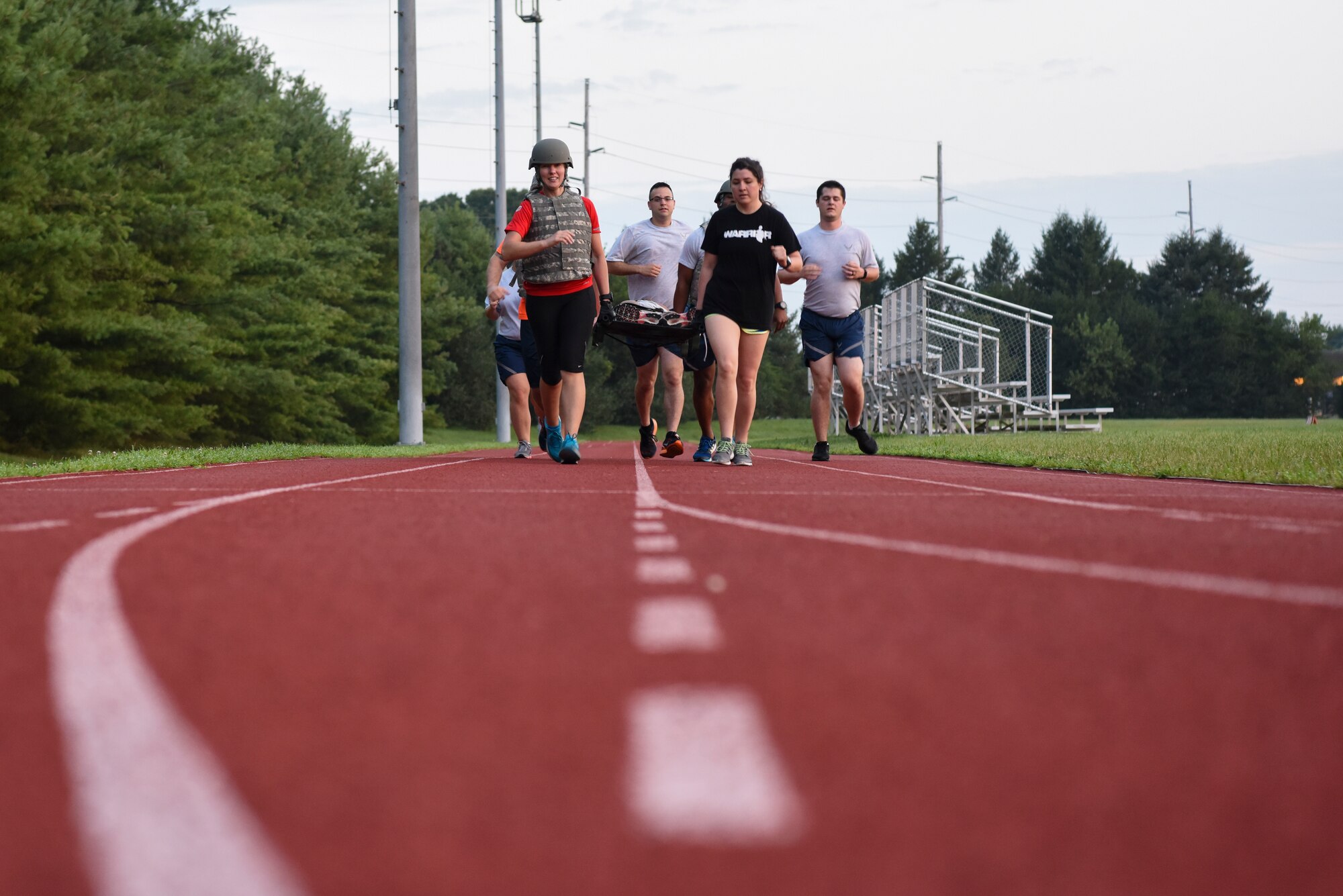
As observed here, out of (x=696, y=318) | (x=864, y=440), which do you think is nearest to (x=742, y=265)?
(x=696, y=318)

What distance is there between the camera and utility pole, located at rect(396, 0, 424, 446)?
68.5 feet

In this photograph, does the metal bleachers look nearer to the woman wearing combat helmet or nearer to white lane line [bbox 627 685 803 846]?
the woman wearing combat helmet

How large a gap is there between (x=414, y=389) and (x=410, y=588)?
58.3 ft

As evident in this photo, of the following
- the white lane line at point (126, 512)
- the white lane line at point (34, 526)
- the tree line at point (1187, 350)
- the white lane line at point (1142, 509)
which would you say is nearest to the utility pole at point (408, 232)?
the white lane line at point (1142, 509)

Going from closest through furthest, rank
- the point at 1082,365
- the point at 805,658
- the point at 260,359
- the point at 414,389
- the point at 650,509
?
the point at 805,658 → the point at 650,509 → the point at 414,389 → the point at 260,359 → the point at 1082,365

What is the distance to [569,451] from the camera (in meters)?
10.7

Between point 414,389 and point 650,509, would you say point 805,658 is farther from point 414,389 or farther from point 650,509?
point 414,389

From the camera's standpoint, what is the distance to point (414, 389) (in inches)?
826

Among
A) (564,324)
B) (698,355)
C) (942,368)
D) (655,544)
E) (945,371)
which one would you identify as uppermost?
(942,368)

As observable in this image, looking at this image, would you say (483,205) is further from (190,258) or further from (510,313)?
(510,313)

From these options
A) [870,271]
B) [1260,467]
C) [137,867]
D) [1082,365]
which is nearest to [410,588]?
[137,867]

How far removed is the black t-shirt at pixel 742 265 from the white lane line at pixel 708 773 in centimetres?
843

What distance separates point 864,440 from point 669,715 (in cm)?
1176

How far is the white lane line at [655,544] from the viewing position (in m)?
4.40
